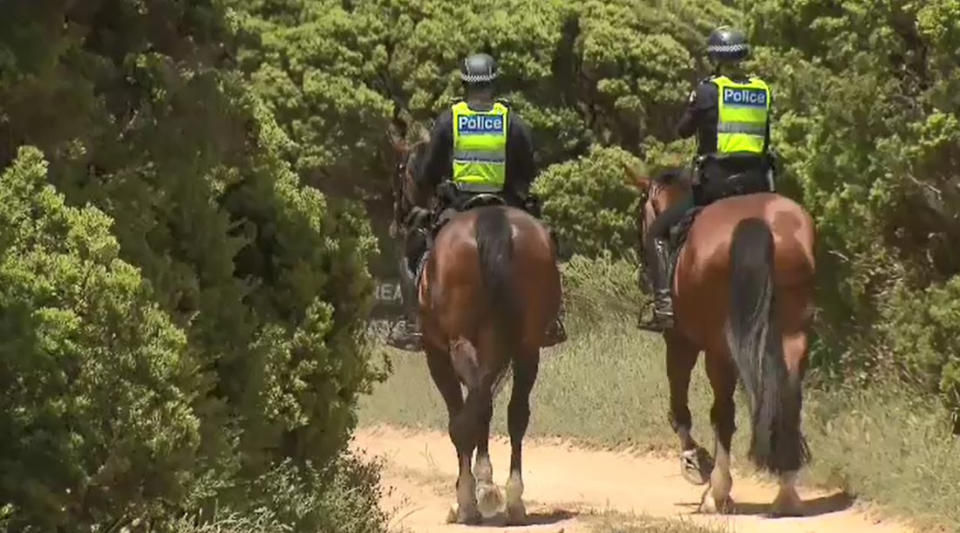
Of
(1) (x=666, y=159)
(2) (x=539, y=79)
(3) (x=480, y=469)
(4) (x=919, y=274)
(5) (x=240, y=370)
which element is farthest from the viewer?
(2) (x=539, y=79)

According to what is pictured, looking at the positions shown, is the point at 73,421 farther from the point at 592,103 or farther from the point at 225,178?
the point at 592,103

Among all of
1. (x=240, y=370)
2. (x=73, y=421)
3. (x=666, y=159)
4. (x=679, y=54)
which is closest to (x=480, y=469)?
(x=240, y=370)

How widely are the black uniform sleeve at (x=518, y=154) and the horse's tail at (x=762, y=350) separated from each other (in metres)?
1.48

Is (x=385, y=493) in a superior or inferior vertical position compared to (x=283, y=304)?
inferior

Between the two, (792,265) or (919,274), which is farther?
(919,274)

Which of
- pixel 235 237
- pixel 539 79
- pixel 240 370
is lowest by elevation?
pixel 240 370

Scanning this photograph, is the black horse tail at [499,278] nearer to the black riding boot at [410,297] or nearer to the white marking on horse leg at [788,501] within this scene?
the black riding boot at [410,297]

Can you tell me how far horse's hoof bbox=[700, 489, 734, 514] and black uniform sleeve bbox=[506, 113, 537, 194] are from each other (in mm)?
2277

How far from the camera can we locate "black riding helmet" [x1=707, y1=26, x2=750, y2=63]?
1084cm

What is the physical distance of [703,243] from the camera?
10062 millimetres

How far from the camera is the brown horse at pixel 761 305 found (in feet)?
31.7

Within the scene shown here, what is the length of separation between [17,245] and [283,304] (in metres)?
2.36

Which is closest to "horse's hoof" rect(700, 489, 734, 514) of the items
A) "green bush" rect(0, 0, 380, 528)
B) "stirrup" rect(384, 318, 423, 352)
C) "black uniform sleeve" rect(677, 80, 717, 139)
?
"stirrup" rect(384, 318, 423, 352)

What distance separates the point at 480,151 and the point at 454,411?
178 cm
